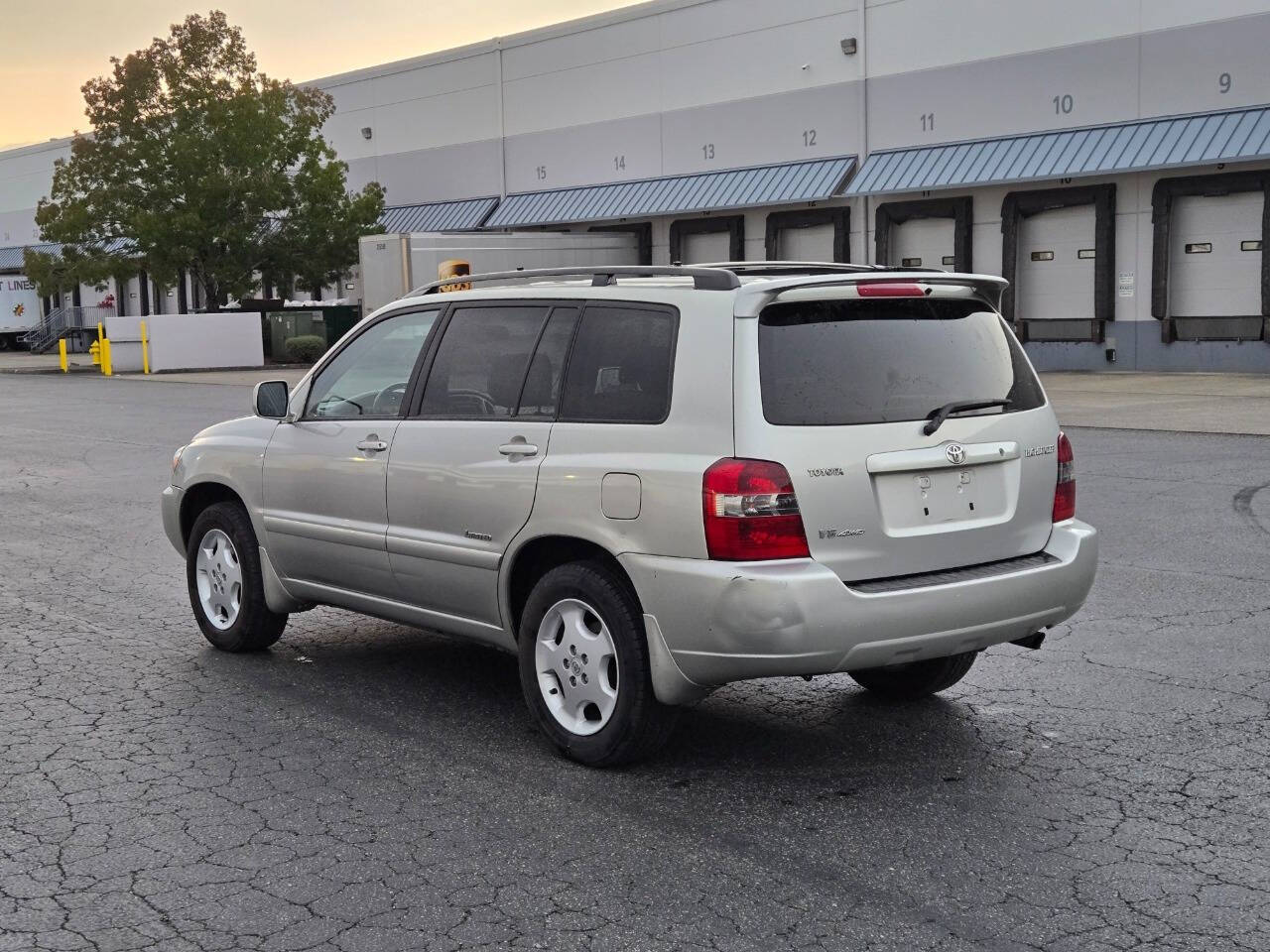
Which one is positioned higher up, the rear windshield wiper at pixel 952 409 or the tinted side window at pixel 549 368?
the tinted side window at pixel 549 368

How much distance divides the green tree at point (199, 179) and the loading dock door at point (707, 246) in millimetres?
11346

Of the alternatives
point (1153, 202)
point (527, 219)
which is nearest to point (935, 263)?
point (1153, 202)

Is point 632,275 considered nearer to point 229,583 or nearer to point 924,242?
point 229,583

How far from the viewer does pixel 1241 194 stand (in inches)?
1120

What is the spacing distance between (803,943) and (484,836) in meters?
1.20

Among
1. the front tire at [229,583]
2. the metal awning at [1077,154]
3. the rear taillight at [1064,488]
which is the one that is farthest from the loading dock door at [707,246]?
the rear taillight at [1064,488]

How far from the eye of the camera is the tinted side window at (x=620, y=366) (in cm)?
524

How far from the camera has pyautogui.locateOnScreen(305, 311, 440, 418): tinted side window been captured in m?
6.41

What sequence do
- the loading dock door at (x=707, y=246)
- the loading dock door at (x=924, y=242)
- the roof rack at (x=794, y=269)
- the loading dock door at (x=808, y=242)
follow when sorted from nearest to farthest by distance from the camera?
the roof rack at (x=794, y=269)
the loading dock door at (x=924, y=242)
the loading dock door at (x=808, y=242)
the loading dock door at (x=707, y=246)

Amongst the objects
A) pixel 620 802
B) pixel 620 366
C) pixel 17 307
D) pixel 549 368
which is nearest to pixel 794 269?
pixel 620 366

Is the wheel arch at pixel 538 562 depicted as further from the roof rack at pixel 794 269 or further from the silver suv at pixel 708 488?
the roof rack at pixel 794 269

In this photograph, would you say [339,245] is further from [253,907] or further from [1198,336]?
[253,907]

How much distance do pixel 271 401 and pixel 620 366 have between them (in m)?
2.20

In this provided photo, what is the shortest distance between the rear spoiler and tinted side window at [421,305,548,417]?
3.36ft
